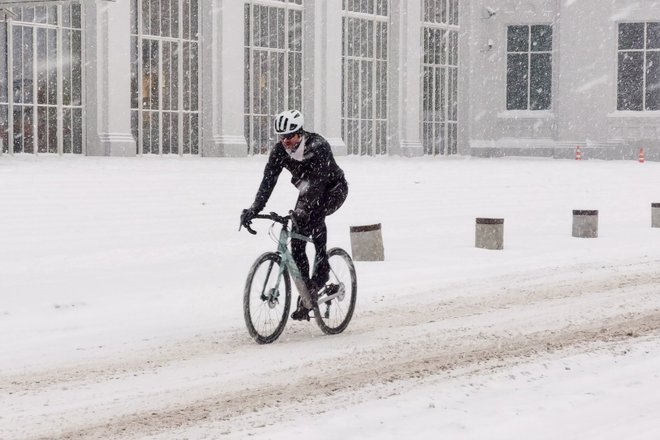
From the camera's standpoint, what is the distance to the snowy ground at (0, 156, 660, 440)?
6156 mm

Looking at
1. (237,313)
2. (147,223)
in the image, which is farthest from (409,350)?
(147,223)

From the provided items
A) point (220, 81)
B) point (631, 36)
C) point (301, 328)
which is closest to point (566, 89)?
point (631, 36)

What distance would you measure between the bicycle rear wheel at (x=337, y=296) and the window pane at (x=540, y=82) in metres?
34.9

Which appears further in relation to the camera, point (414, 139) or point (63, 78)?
point (414, 139)

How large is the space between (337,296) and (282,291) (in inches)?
25.2

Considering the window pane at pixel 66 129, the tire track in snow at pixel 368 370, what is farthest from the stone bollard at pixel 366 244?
the window pane at pixel 66 129

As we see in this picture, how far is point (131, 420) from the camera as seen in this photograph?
6.07m

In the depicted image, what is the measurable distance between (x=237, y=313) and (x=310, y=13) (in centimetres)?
2550

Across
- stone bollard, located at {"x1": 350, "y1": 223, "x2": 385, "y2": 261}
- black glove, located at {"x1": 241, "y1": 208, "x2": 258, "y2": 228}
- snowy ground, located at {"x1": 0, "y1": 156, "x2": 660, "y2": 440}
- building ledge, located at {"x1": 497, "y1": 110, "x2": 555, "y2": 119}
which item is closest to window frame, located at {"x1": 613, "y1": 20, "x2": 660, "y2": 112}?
building ledge, located at {"x1": 497, "y1": 110, "x2": 555, "y2": 119}

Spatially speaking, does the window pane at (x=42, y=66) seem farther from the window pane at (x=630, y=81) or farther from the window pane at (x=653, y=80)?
the window pane at (x=653, y=80)

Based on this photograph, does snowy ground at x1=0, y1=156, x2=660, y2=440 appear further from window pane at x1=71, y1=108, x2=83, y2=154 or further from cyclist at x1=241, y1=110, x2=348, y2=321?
window pane at x1=71, y1=108, x2=83, y2=154

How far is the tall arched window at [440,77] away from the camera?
4031 centimetres

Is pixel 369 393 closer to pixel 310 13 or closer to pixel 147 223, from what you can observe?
pixel 147 223

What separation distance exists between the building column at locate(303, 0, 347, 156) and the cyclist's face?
2585cm
